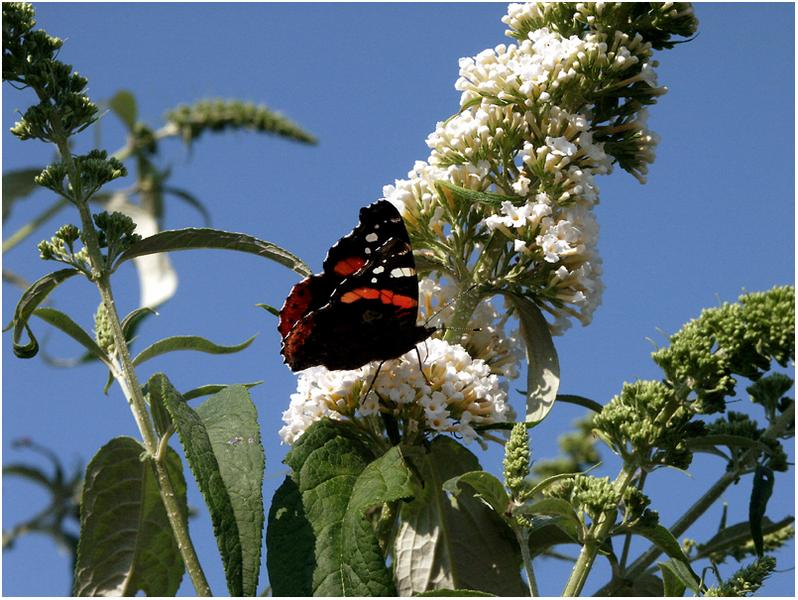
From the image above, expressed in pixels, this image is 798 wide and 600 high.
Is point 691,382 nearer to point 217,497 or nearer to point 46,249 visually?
point 217,497

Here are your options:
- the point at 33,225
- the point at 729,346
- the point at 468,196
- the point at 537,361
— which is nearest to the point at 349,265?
the point at 468,196

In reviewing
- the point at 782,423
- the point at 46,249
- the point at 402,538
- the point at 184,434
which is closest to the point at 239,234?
the point at 46,249

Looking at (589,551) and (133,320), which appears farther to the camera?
(133,320)

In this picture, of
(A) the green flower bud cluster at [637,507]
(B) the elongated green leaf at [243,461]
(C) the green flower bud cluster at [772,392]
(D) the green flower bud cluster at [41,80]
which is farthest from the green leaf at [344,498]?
(C) the green flower bud cluster at [772,392]

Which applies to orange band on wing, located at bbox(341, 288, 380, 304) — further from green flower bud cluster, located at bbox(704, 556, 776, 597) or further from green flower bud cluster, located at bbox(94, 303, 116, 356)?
green flower bud cluster, located at bbox(704, 556, 776, 597)

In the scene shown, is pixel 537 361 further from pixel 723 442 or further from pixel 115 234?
pixel 115 234

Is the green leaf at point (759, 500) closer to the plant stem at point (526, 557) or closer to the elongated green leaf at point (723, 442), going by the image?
the elongated green leaf at point (723, 442)

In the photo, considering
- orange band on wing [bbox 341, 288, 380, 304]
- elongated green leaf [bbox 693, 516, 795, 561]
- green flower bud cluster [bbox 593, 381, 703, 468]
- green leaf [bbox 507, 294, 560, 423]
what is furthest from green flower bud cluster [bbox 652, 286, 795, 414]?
orange band on wing [bbox 341, 288, 380, 304]
